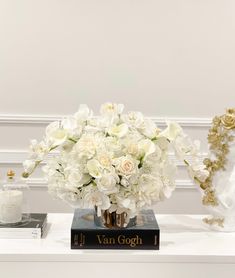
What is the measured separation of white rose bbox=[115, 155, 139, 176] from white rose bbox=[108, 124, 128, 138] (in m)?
0.08

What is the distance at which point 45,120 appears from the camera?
3037 mm

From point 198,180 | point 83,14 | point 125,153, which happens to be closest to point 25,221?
point 125,153

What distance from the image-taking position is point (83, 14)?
9.80ft

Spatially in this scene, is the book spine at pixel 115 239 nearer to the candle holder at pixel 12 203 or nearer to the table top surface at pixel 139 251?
the table top surface at pixel 139 251

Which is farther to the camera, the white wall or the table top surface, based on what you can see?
the white wall

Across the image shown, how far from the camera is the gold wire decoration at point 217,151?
1.64m

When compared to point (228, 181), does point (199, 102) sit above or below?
above

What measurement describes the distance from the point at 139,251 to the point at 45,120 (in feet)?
5.73

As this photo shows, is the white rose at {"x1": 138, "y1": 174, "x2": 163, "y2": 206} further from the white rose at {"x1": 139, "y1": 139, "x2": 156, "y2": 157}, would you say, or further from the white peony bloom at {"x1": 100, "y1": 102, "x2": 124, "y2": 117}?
the white peony bloom at {"x1": 100, "y1": 102, "x2": 124, "y2": 117}

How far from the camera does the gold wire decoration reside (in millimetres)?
1645

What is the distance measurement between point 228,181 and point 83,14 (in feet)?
5.82

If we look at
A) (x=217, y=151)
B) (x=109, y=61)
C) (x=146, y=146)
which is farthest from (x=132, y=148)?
(x=109, y=61)

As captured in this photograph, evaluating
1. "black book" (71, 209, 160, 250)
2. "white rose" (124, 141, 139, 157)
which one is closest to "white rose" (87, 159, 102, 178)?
"white rose" (124, 141, 139, 157)

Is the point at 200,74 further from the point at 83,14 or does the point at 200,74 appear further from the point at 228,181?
the point at 228,181
